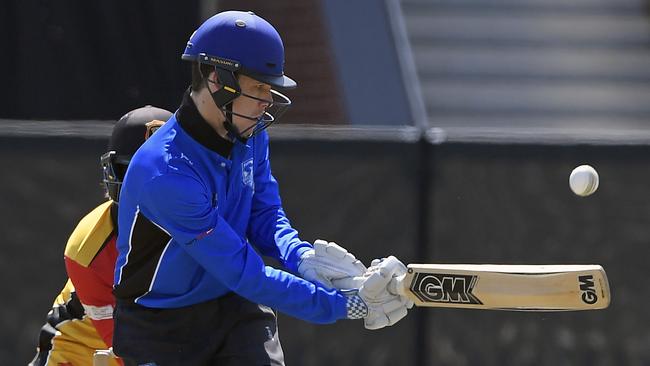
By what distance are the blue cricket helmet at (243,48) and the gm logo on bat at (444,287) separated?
748mm

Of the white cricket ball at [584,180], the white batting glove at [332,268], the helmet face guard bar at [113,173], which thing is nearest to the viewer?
the white batting glove at [332,268]

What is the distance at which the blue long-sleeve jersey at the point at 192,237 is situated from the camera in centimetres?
386

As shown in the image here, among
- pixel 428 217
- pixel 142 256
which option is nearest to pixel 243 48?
pixel 142 256

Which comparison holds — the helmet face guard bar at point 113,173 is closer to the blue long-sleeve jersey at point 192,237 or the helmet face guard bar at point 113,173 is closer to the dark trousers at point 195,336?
the blue long-sleeve jersey at point 192,237

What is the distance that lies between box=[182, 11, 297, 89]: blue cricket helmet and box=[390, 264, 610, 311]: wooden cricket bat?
2.48 ft

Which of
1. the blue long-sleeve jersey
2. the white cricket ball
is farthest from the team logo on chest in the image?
the white cricket ball

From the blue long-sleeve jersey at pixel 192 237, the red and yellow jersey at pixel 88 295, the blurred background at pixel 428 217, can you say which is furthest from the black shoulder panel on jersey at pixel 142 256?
the blurred background at pixel 428 217

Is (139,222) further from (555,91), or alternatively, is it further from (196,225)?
(555,91)

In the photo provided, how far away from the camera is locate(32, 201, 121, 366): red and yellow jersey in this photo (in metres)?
4.51

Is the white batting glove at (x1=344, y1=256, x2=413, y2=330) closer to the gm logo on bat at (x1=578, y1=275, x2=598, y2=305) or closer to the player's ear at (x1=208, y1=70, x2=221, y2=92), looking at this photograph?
the gm logo on bat at (x1=578, y1=275, x2=598, y2=305)

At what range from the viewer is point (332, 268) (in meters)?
4.08

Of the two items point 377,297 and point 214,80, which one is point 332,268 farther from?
point 214,80

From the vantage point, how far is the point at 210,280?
4.05m

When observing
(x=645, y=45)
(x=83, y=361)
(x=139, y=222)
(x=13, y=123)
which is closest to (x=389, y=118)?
(x=645, y=45)
